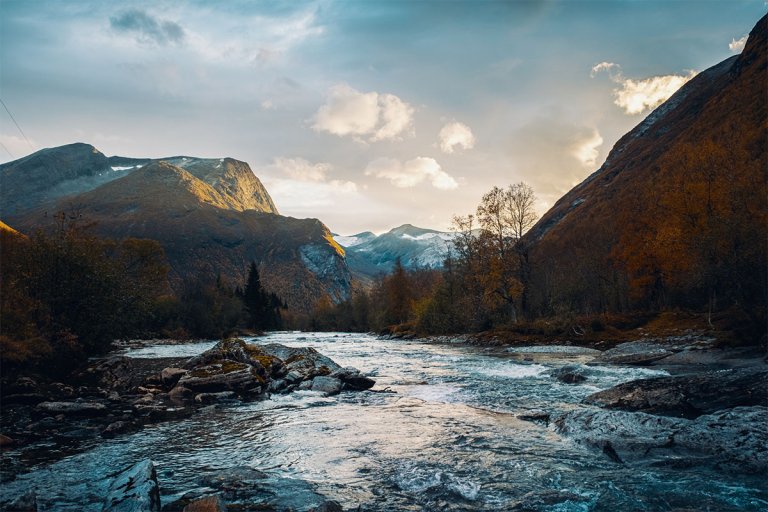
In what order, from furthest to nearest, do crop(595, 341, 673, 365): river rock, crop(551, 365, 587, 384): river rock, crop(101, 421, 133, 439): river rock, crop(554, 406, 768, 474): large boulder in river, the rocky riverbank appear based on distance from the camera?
crop(595, 341, 673, 365): river rock
crop(551, 365, 587, 384): river rock
crop(101, 421, 133, 439): river rock
the rocky riverbank
crop(554, 406, 768, 474): large boulder in river

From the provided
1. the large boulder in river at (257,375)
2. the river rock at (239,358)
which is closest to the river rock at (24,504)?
the large boulder in river at (257,375)

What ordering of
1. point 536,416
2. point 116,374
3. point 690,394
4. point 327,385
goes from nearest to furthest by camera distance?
point 690,394 → point 536,416 → point 327,385 → point 116,374

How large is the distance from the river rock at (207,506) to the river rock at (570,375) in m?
18.2

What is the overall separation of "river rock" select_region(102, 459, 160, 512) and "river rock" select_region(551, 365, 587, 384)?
18721 millimetres

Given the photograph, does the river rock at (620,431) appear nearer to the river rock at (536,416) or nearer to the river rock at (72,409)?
the river rock at (536,416)

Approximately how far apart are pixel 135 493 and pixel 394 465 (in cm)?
549

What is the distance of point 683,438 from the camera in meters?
10.7

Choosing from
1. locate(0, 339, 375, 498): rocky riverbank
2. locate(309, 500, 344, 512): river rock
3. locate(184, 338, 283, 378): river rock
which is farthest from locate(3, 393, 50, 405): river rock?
locate(309, 500, 344, 512): river rock

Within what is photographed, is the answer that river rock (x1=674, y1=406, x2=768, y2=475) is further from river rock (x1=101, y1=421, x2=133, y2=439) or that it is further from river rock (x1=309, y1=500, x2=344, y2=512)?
river rock (x1=101, y1=421, x2=133, y2=439)

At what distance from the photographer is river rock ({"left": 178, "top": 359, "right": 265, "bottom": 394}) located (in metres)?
21.3

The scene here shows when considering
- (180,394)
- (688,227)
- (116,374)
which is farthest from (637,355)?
(116,374)

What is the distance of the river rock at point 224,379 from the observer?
69.9ft

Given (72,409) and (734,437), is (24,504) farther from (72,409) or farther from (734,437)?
(734,437)

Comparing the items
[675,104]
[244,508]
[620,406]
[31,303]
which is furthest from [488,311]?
[675,104]
